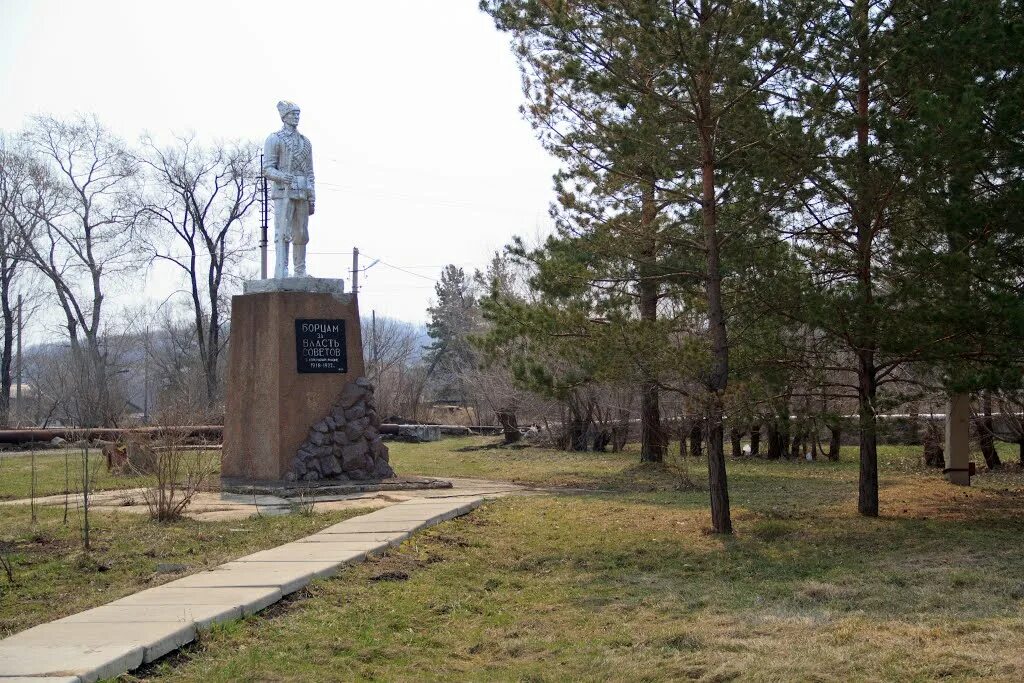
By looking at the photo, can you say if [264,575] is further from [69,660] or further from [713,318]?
[713,318]

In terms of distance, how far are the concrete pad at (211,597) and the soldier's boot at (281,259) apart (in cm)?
950

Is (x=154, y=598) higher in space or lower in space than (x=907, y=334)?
lower

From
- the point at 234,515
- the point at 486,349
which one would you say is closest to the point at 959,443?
the point at 486,349

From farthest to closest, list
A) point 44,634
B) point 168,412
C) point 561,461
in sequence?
point 561,461 < point 168,412 < point 44,634

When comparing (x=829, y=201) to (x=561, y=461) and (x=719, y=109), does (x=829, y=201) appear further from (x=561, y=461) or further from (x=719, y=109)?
(x=561, y=461)

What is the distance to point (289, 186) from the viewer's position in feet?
52.2

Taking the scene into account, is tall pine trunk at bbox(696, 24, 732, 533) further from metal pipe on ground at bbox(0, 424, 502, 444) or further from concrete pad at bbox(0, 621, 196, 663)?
concrete pad at bbox(0, 621, 196, 663)

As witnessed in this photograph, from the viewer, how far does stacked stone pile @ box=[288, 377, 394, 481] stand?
1531 cm

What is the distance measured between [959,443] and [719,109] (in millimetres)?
8010

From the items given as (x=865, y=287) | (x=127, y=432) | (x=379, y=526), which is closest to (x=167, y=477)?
(x=127, y=432)

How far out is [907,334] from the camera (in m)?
10.2

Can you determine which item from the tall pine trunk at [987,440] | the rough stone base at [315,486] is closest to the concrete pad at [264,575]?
the rough stone base at [315,486]

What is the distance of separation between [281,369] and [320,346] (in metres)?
0.68

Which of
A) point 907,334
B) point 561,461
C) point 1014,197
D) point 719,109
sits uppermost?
point 719,109
